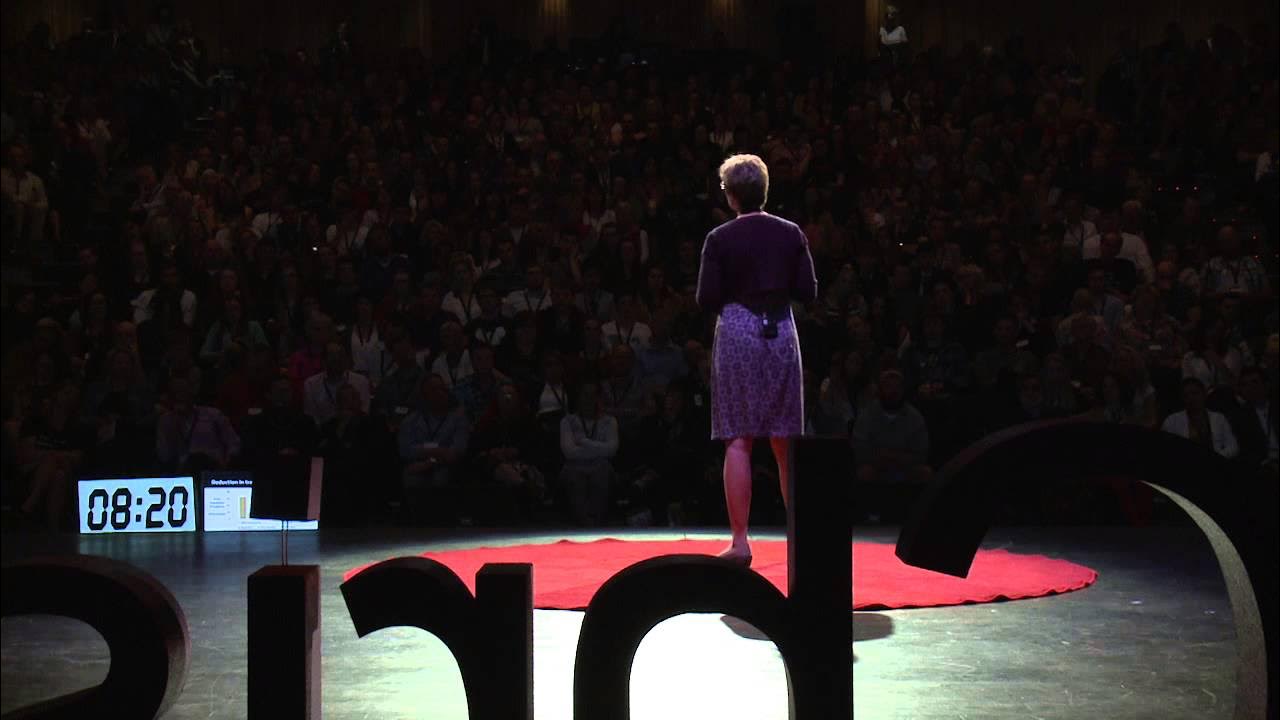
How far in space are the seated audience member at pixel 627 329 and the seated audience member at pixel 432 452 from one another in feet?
4.30

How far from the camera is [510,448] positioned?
29.8 ft

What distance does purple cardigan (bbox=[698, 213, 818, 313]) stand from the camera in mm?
5137

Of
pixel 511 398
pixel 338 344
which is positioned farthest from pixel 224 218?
pixel 511 398

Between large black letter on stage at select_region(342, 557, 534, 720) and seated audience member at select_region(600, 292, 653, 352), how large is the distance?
735 centimetres

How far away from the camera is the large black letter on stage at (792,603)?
2486 mm

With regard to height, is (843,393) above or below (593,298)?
below

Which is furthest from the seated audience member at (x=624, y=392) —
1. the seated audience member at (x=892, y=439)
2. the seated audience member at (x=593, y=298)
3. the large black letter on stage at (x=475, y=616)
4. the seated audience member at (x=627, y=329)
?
the large black letter on stage at (x=475, y=616)

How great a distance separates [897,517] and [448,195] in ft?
17.6

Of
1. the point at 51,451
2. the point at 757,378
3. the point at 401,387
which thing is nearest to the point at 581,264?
the point at 401,387

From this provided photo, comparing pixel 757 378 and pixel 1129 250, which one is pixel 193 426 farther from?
pixel 1129 250

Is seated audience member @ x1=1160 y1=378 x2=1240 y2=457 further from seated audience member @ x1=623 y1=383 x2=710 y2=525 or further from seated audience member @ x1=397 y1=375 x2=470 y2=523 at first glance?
seated audience member @ x1=397 y1=375 x2=470 y2=523

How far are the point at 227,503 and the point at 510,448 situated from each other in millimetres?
1792

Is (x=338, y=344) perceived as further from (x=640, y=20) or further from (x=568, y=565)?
(x=640, y=20)

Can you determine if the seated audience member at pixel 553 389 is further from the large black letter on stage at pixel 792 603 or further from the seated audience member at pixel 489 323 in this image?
the large black letter on stage at pixel 792 603
